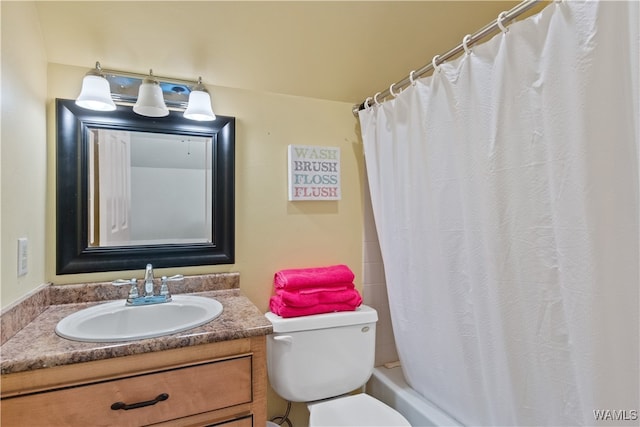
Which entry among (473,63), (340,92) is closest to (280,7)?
(340,92)

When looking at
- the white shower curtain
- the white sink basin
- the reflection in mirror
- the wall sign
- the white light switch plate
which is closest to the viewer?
the white shower curtain

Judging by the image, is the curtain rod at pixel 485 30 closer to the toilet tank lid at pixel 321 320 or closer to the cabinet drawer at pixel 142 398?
the toilet tank lid at pixel 321 320

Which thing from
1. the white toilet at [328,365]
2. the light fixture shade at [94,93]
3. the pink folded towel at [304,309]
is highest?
the light fixture shade at [94,93]

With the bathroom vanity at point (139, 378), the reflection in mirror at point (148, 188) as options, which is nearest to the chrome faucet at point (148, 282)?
the reflection in mirror at point (148, 188)

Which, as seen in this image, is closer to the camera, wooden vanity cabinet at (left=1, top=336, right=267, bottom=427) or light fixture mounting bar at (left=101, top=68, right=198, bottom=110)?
wooden vanity cabinet at (left=1, top=336, right=267, bottom=427)

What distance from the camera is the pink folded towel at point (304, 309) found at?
1498 millimetres

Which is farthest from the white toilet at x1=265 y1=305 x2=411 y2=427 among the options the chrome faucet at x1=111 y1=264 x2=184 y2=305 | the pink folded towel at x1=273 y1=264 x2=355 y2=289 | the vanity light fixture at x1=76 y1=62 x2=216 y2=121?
the vanity light fixture at x1=76 y1=62 x2=216 y2=121

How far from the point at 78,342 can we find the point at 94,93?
0.91 meters

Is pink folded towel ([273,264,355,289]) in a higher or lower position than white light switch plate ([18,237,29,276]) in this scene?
lower

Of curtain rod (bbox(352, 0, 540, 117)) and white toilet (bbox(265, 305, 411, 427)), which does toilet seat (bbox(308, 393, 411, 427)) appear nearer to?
white toilet (bbox(265, 305, 411, 427))

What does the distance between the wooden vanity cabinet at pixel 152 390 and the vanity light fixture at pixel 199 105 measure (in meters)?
0.96

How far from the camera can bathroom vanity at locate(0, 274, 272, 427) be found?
88 centimetres

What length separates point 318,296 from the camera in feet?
5.08

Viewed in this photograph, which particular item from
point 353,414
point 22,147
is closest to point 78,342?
Result: point 22,147
